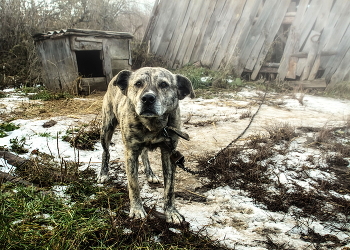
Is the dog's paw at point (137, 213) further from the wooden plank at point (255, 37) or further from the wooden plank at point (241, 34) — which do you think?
the wooden plank at point (255, 37)

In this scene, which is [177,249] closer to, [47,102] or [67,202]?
[67,202]

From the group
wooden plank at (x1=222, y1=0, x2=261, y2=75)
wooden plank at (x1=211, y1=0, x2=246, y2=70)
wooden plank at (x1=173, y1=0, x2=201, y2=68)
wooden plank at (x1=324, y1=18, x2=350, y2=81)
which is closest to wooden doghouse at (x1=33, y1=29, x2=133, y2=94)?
wooden plank at (x1=173, y1=0, x2=201, y2=68)

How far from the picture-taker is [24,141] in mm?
3678

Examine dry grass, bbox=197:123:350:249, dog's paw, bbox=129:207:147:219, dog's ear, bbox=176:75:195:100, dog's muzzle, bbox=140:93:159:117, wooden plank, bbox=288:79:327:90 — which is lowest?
dog's paw, bbox=129:207:147:219

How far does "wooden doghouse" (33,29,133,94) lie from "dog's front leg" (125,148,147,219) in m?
5.29

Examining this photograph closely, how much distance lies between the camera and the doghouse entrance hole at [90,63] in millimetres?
8750

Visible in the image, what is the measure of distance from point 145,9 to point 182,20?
6376 mm

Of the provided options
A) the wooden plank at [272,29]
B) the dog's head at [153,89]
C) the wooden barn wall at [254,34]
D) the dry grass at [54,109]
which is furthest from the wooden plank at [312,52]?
the dog's head at [153,89]

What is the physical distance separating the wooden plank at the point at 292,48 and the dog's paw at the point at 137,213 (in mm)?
7338

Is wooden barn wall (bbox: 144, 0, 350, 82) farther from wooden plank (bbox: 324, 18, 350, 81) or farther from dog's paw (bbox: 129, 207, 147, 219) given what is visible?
dog's paw (bbox: 129, 207, 147, 219)

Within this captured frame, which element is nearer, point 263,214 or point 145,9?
point 263,214

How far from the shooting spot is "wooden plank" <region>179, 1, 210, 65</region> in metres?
9.39

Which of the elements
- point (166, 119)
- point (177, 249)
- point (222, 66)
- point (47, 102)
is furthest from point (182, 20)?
point (177, 249)

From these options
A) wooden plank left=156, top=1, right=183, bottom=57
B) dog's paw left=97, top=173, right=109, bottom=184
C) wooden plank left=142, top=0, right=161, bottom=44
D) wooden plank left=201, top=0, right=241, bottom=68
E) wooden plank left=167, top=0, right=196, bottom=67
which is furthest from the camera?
wooden plank left=142, top=0, right=161, bottom=44
